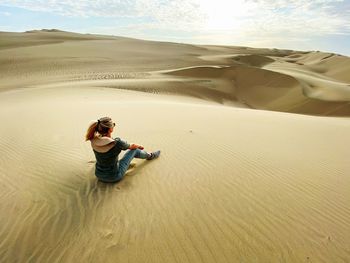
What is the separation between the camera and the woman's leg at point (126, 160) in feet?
14.4

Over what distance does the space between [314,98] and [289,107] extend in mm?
1547

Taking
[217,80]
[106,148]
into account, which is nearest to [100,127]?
[106,148]

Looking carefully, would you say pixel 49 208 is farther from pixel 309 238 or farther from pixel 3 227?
pixel 309 238

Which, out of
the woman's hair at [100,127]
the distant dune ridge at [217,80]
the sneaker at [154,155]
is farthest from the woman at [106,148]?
the distant dune ridge at [217,80]

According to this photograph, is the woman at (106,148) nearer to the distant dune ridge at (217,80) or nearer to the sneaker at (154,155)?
the sneaker at (154,155)

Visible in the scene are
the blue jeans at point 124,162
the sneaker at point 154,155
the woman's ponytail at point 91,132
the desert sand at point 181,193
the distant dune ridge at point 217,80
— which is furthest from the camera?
the distant dune ridge at point 217,80

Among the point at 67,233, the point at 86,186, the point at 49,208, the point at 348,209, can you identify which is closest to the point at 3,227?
the point at 49,208

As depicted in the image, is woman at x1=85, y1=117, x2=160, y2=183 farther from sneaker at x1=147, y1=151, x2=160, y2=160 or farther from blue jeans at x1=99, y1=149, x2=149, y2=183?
sneaker at x1=147, y1=151, x2=160, y2=160

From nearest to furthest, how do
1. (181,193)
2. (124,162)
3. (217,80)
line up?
(181,193) < (124,162) < (217,80)

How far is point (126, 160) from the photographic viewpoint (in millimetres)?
4586

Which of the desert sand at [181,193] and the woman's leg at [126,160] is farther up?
the woman's leg at [126,160]

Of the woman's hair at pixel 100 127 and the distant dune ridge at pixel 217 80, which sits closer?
the woman's hair at pixel 100 127

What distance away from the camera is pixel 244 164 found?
4840mm

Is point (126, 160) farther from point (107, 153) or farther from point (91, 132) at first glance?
point (91, 132)
